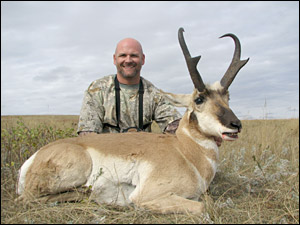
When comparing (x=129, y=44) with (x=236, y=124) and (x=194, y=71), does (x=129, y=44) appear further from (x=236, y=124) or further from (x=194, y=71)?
(x=236, y=124)

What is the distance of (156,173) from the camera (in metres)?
3.69

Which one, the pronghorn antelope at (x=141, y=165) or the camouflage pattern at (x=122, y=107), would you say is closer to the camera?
the pronghorn antelope at (x=141, y=165)

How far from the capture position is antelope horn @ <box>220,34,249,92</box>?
4445 mm

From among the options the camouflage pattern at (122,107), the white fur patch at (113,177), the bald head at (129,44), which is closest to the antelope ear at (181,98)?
the white fur patch at (113,177)

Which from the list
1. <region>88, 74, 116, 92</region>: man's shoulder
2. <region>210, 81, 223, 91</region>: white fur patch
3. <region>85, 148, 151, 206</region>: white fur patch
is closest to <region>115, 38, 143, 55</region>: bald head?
<region>88, 74, 116, 92</region>: man's shoulder

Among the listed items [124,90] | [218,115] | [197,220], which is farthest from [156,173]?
[124,90]

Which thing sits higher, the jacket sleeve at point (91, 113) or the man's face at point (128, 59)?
the man's face at point (128, 59)

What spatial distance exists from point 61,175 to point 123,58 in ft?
11.5

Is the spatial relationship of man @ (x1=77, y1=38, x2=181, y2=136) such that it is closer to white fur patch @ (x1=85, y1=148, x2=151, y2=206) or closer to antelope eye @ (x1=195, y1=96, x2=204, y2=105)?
antelope eye @ (x1=195, y1=96, x2=204, y2=105)

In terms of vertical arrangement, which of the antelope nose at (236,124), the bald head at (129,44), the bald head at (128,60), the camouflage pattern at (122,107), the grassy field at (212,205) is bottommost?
the grassy field at (212,205)

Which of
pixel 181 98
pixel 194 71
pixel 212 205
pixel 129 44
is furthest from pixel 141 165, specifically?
pixel 129 44

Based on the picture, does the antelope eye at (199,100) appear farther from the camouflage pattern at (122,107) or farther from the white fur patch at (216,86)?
the camouflage pattern at (122,107)

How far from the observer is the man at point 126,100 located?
611 centimetres

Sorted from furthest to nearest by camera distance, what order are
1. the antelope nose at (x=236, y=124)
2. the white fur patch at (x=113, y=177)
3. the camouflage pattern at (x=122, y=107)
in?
the camouflage pattern at (x=122, y=107) → the white fur patch at (x=113, y=177) → the antelope nose at (x=236, y=124)
